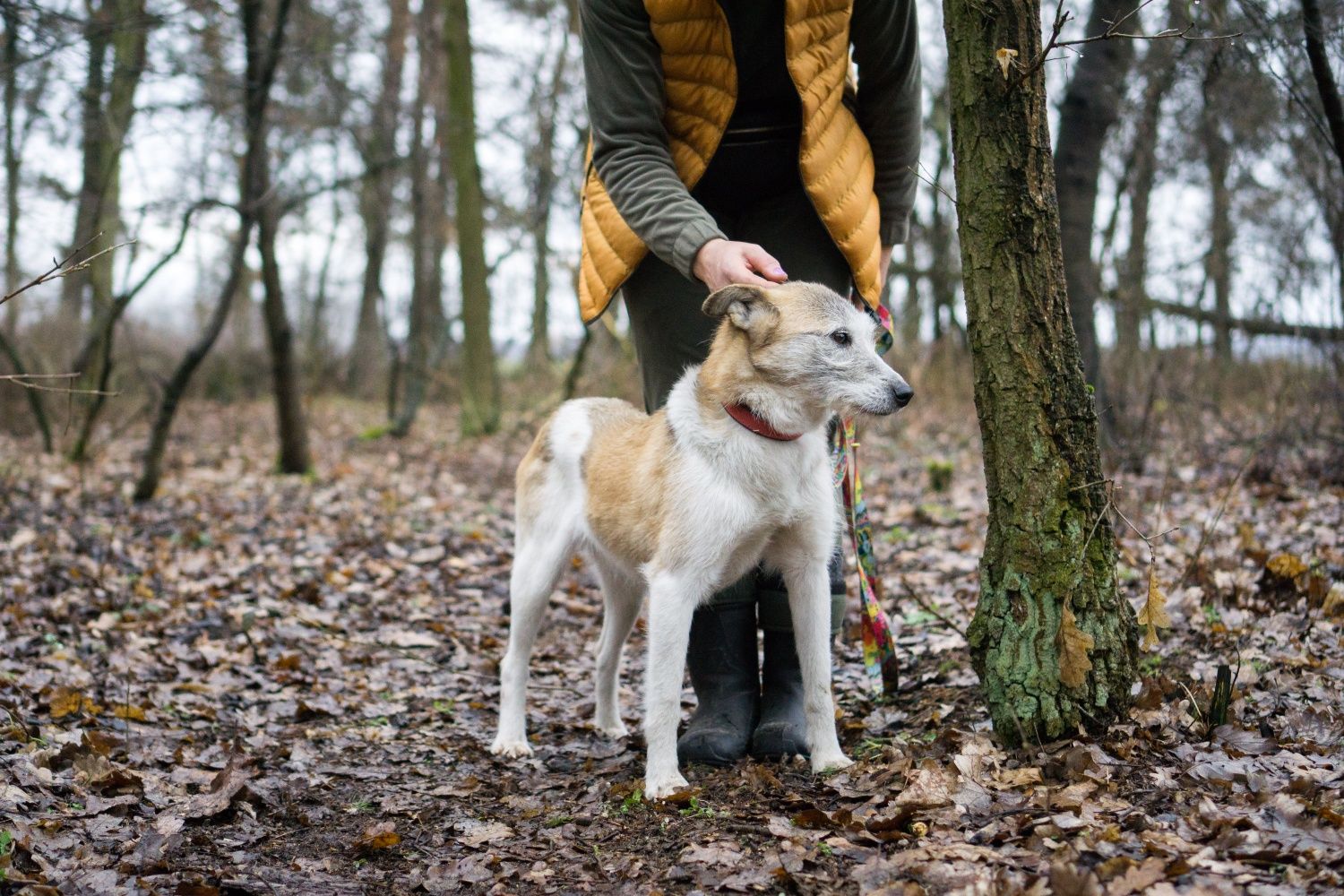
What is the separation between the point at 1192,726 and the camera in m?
3.07

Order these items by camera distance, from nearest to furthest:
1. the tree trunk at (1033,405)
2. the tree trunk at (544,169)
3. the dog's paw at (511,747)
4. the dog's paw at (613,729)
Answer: the tree trunk at (1033,405) < the dog's paw at (511,747) < the dog's paw at (613,729) < the tree trunk at (544,169)

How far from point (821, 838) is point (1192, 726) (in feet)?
4.04

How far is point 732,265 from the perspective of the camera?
316 centimetres

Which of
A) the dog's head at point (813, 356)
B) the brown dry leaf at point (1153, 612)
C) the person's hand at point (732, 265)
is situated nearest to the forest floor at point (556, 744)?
the brown dry leaf at point (1153, 612)

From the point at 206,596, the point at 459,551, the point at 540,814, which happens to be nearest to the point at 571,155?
the point at 459,551

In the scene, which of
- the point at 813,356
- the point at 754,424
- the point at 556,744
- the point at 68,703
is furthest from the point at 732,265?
the point at 68,703

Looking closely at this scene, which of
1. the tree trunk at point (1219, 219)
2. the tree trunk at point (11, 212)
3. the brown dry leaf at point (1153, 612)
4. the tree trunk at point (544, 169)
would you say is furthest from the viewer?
the tree trunk at point (544, 169)

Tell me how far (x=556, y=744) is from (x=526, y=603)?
597 millimetres

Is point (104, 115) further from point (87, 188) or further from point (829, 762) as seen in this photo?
point (829, 762)

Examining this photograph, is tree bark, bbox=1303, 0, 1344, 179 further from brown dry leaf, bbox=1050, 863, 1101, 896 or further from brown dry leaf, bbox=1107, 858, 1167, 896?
brown dry leaf, bbox=1050, 863, 1101, 896

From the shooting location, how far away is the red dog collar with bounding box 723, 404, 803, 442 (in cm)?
332

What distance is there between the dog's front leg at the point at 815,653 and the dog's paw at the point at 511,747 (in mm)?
1163

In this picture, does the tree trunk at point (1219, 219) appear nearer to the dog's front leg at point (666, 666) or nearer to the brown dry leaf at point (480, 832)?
the dog's front leg at point (666, 666)

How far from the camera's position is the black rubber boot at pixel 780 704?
141 inches
